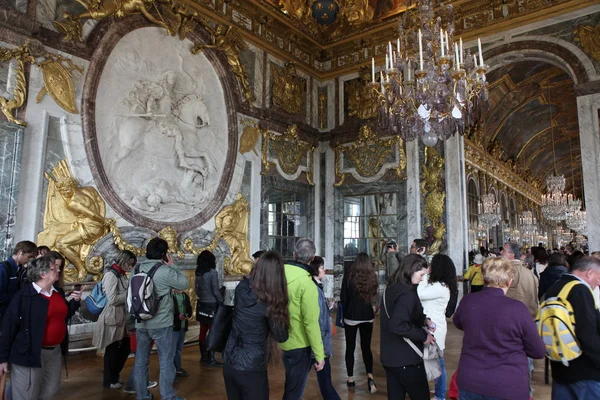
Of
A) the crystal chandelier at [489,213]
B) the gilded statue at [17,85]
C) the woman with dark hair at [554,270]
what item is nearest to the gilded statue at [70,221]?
the gilded statue at [17,85]

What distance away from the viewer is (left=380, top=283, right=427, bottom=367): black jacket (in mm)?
2898

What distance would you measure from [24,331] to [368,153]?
8.78m

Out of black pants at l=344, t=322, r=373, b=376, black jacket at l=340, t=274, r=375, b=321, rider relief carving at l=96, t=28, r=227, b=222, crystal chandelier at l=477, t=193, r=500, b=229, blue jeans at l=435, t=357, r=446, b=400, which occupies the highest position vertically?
rider relief carving at l=96, t=28, r=227, b=222

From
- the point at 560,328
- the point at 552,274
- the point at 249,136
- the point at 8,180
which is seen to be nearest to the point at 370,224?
the point at 249,136

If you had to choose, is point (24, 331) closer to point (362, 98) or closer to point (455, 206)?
point (455, 206)

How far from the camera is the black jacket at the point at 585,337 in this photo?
2.47 m

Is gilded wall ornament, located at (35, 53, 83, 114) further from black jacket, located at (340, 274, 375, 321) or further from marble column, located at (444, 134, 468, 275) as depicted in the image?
marble column, located at (444, 134, 468, 275)

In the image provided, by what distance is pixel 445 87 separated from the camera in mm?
5934

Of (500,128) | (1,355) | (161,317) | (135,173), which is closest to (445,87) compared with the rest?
(161,317)

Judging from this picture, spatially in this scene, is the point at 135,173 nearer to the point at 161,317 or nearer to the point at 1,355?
the point at 161,317

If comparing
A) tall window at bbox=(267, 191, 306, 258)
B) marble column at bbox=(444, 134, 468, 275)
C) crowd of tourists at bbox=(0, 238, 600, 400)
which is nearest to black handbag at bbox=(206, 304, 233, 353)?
crowd of tourists at bbox=(0, 238, 600, 400)

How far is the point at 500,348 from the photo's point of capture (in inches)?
94.0

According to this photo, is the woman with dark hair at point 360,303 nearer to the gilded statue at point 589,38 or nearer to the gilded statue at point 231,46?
the gilded statue at point 231,46

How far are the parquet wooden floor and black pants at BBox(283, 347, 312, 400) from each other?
1562mm
